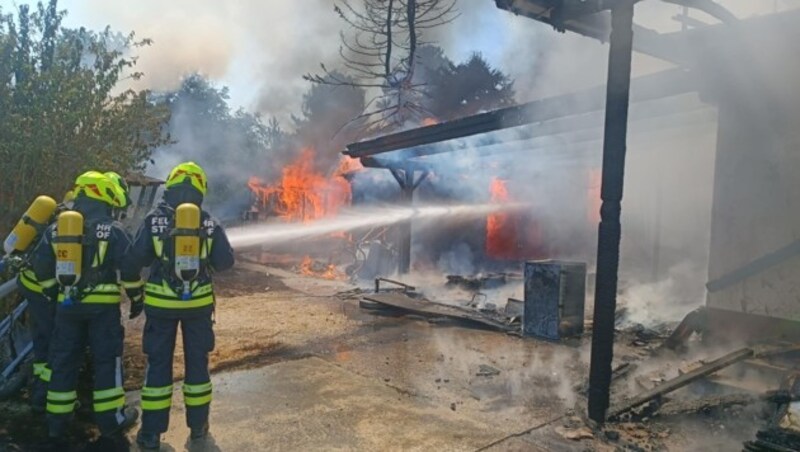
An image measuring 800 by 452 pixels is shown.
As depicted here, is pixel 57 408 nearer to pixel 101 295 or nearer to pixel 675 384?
pixel 101 295

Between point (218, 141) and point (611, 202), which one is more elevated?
point (218, 141)

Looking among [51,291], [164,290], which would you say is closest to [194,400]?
[164,290]

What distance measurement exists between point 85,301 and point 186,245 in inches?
33.6

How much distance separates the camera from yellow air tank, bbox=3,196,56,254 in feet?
13.6

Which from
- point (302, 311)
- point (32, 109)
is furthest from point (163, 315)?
point (302, 311)

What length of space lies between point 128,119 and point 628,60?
5335 millimetres

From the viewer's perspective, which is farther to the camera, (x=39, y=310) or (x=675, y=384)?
(x=675, y=384)

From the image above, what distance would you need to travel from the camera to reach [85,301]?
12.4 ft

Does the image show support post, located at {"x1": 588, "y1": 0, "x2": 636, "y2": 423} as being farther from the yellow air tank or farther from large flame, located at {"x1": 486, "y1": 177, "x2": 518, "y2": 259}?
large flame, located at {"x1": 486, "y1": 177, "x2": 518, "y2": 259}

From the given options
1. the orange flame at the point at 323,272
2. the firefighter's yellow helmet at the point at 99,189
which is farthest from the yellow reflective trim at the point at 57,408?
the orange flame at the point at 323,272

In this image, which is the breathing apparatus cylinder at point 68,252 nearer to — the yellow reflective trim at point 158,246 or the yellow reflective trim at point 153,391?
the yellow reflective trim at point 158,246

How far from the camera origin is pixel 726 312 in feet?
19.6

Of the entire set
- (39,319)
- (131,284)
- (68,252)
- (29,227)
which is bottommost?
(39,319)

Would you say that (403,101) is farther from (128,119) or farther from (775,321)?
(775,321)
